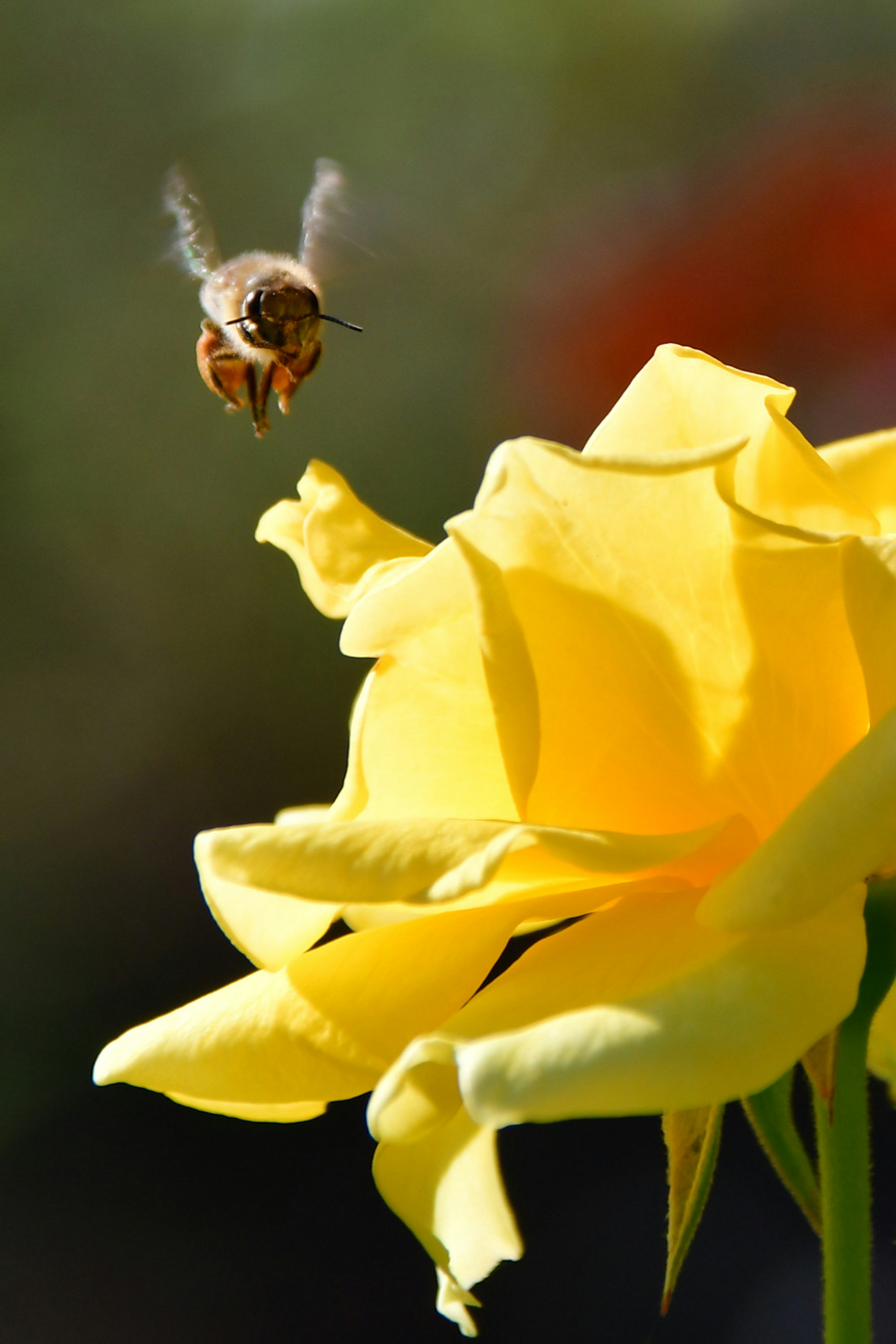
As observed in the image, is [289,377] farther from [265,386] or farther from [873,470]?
[873,470]

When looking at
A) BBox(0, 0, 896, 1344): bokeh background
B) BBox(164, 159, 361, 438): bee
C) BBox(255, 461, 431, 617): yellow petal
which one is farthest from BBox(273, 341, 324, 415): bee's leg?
BBox(0, 0, 896, 1344): bokeh background

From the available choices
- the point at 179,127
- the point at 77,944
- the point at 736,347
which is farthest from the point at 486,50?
the point at 77,944

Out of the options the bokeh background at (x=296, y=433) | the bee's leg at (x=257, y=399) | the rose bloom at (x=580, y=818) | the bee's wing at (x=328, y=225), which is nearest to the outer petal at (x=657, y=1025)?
the rose bloom at (x=580, y=818)

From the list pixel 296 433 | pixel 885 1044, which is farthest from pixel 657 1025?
pixel 296 433

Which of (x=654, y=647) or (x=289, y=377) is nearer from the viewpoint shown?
(x=654, y=647)

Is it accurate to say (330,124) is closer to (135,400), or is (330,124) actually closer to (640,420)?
(135,400)

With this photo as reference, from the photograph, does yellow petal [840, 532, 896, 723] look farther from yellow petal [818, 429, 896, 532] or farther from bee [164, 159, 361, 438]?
bee [164, 159, 361, 438]
